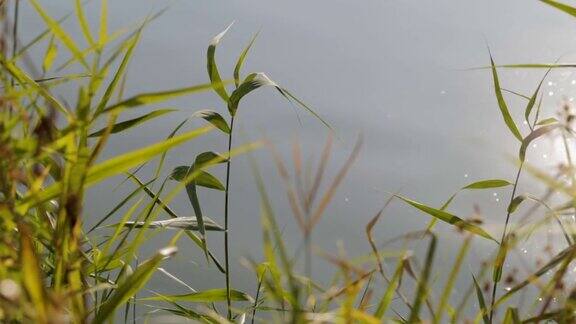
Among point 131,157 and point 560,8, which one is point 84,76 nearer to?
point 131,157

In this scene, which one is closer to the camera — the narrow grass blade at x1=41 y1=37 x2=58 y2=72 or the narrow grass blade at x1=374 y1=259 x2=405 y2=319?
the narrow grass blade at x1=374 y1=259 x2=405 y2=319

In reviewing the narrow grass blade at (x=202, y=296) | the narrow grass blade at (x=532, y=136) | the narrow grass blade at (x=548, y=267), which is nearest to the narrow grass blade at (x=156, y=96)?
the narrow grass blade at (x=548, y=267)

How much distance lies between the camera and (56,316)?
415 mm

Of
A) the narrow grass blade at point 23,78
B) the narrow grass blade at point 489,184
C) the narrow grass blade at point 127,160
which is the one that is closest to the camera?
the narrow grass blade at point 127,160

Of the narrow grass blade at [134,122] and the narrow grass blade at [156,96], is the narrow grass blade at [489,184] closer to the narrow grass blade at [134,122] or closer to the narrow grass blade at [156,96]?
the narrow grass blade at [134,122]

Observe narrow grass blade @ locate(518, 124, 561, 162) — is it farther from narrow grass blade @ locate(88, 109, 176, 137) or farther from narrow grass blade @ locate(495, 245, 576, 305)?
narrow grass blade @ locate(88, 109, 176, 137)

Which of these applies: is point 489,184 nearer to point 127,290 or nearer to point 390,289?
point 390,289

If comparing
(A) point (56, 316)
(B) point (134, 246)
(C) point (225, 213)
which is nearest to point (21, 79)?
(B) point (134, 246)

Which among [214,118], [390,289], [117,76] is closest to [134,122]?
[117,76]

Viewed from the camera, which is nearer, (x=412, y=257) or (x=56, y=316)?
(x=56, y=316)

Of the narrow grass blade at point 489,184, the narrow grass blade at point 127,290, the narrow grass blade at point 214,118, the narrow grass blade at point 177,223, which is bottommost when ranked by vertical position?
the narrow grass blade at point 177,223

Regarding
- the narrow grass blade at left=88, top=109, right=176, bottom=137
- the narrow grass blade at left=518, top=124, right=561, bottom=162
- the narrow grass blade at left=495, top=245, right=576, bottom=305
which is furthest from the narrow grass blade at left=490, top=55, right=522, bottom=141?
the narrow grass blade at left=88, top=109, right=176, bottom=137

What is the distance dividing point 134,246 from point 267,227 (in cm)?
34

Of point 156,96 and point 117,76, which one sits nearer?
point 156,96
